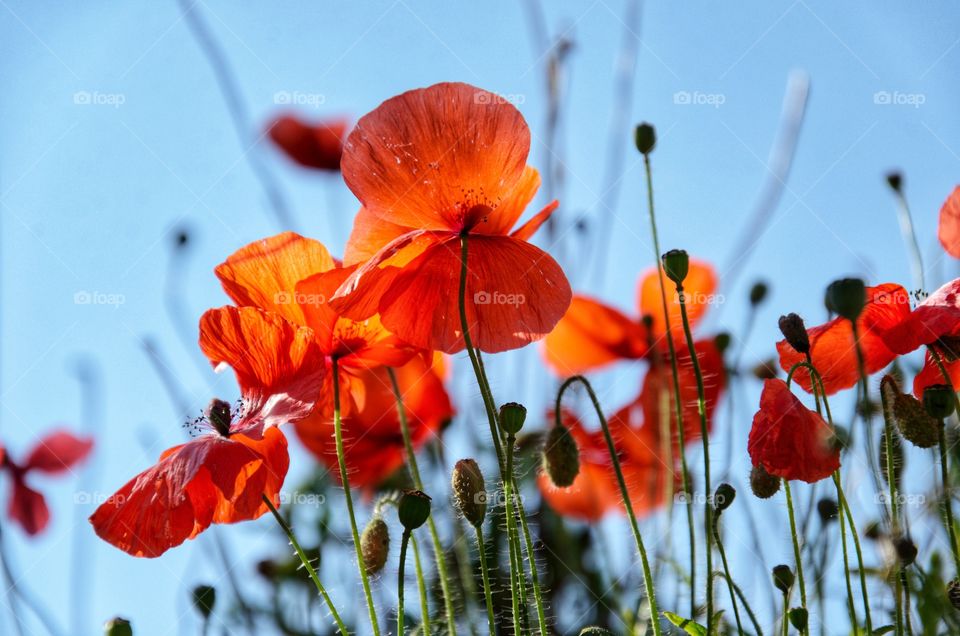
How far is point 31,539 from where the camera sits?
1948 mm

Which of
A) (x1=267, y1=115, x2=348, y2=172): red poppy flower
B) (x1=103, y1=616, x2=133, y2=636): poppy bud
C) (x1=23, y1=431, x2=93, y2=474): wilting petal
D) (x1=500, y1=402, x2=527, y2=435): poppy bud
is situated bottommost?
(x1=103, y1=616, x2=133, y2=636): poppy bud

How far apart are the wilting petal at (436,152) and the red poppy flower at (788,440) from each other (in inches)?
16.3

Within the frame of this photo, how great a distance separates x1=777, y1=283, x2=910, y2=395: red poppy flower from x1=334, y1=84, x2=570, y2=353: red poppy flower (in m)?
0.29

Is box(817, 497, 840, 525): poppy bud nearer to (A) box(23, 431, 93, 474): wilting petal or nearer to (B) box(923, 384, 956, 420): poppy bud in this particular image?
(B) box(923, 384, 956, 420): poppy bud

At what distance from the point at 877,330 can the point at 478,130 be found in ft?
1.69

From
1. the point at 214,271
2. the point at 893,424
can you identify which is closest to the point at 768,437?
the point at 893,424

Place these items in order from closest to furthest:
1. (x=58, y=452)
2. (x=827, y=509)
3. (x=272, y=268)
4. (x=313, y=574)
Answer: (x=313, y=574), (x=272, y=268), (x=827, y=509), (x=58, y=452)

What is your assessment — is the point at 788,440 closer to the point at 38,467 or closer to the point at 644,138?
the point at 644,138

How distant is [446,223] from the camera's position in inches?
50.2

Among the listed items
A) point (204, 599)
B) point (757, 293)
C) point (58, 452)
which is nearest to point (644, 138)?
point (757, 293)

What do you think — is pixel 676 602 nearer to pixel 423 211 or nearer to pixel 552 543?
pixel 552 543

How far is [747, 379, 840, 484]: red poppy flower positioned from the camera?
987mm

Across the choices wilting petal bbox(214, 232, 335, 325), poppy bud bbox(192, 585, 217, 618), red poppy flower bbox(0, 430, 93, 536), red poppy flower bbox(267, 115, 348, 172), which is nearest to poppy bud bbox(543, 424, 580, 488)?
wilting petal bbox(214, 232, 335, 325)

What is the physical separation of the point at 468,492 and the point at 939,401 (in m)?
0.48
